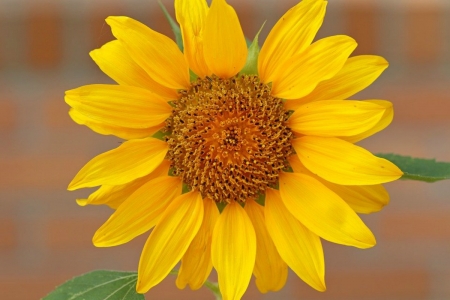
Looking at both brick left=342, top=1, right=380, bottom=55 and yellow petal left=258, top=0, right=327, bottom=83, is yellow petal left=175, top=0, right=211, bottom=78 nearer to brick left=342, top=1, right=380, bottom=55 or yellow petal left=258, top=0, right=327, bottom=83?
yellow petal left=258, top=0, right=327, bottom=83

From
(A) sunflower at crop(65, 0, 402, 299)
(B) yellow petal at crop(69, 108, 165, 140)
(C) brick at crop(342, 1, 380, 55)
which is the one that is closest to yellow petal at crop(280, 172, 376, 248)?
(A) sunflower at crop(65, 0, 402, 299)

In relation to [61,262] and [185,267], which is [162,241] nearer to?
[185,267]

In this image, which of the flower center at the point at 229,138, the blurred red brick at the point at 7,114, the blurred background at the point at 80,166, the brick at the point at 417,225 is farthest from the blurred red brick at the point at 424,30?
the flower center at the point at 229,138

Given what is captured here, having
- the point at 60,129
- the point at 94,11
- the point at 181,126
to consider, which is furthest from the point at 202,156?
the point at 60,129

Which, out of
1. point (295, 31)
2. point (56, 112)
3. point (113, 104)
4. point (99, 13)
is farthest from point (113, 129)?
point (56, 112)

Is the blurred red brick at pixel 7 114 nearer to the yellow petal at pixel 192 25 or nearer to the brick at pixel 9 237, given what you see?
the brick at pixel 9 237

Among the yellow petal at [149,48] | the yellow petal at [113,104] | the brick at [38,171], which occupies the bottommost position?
the brick at [38,171]

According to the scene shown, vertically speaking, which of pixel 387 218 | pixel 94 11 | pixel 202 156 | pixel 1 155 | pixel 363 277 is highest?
pixel 94 11
